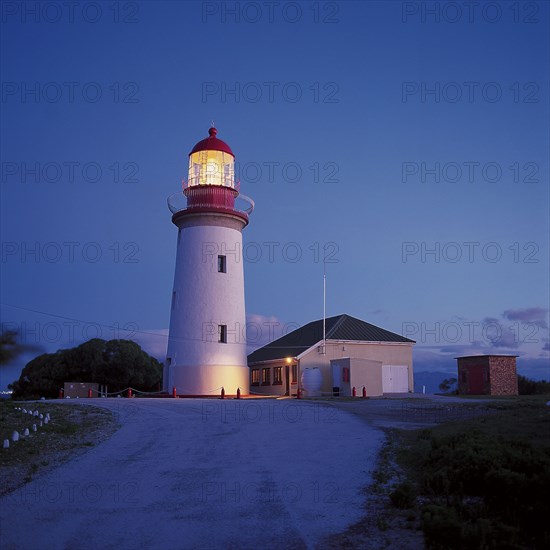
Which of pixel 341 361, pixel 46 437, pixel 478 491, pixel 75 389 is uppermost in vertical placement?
pixel 341 361

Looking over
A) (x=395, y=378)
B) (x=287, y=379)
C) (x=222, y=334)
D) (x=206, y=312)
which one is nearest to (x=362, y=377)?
(x=395, y=378)

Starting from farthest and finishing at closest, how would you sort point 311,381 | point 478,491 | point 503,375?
point 503,375 → point 311,381 → point 478,491

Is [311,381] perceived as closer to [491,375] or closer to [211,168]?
[491,375]

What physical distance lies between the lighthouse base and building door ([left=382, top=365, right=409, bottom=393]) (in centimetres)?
873

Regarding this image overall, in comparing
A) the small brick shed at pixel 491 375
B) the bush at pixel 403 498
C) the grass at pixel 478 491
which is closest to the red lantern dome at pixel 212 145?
the small brick shed at pixel 491 375

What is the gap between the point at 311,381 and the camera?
113 ft

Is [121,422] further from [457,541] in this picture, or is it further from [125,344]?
[125,344]

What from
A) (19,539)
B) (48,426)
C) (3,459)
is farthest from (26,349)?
(48,426)

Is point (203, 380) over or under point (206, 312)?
under

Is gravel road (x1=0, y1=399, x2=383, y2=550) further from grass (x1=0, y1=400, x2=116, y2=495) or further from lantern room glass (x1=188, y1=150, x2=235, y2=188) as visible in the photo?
lantern room glass (x1=188, y1=150, x2=235, y2=188)

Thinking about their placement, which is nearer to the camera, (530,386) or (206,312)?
(206,312)

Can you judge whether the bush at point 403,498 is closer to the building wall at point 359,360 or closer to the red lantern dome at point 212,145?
the building wall at point 359,360

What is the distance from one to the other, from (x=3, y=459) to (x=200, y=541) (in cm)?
623

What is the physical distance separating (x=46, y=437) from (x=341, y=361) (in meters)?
20.6
